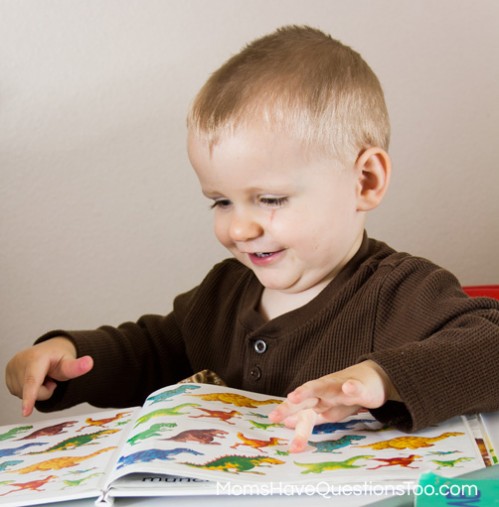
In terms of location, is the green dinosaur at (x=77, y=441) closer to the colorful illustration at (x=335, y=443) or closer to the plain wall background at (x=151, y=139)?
the colorful illustration at (x=335, y=443)

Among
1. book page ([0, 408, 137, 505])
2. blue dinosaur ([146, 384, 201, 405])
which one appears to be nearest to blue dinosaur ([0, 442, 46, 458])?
book page ([0, 408, 137, 505])

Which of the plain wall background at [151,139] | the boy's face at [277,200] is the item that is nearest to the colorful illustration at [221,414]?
the boy's face at [277,200]

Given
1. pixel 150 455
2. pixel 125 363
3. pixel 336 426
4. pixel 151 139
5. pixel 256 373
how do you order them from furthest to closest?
pixel 151 139 → pixel 125 363 → pixel 256 373 → pixel 336 426 → pixel 150 455

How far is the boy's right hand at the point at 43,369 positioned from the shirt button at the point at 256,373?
0.56ft

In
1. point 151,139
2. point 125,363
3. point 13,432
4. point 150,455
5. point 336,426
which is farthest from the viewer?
point 151,139

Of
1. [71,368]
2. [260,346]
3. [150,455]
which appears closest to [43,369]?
[71,368]

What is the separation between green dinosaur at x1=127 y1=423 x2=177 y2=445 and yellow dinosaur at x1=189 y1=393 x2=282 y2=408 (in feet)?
0.28

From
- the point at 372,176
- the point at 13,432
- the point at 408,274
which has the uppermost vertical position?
the point at 372,176

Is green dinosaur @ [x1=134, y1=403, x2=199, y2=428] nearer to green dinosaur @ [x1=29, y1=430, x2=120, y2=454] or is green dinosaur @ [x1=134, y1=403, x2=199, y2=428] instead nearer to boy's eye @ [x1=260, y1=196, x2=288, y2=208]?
green dinosaur @ [x1=29, y1=430, x2=120, y2=454]

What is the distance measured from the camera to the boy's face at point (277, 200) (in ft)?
2.77

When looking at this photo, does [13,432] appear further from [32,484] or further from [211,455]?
[211,455]

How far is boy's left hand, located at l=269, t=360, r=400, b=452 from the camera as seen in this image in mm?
635

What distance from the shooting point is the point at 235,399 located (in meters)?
0.78

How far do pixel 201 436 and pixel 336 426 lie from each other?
0.40 feet
